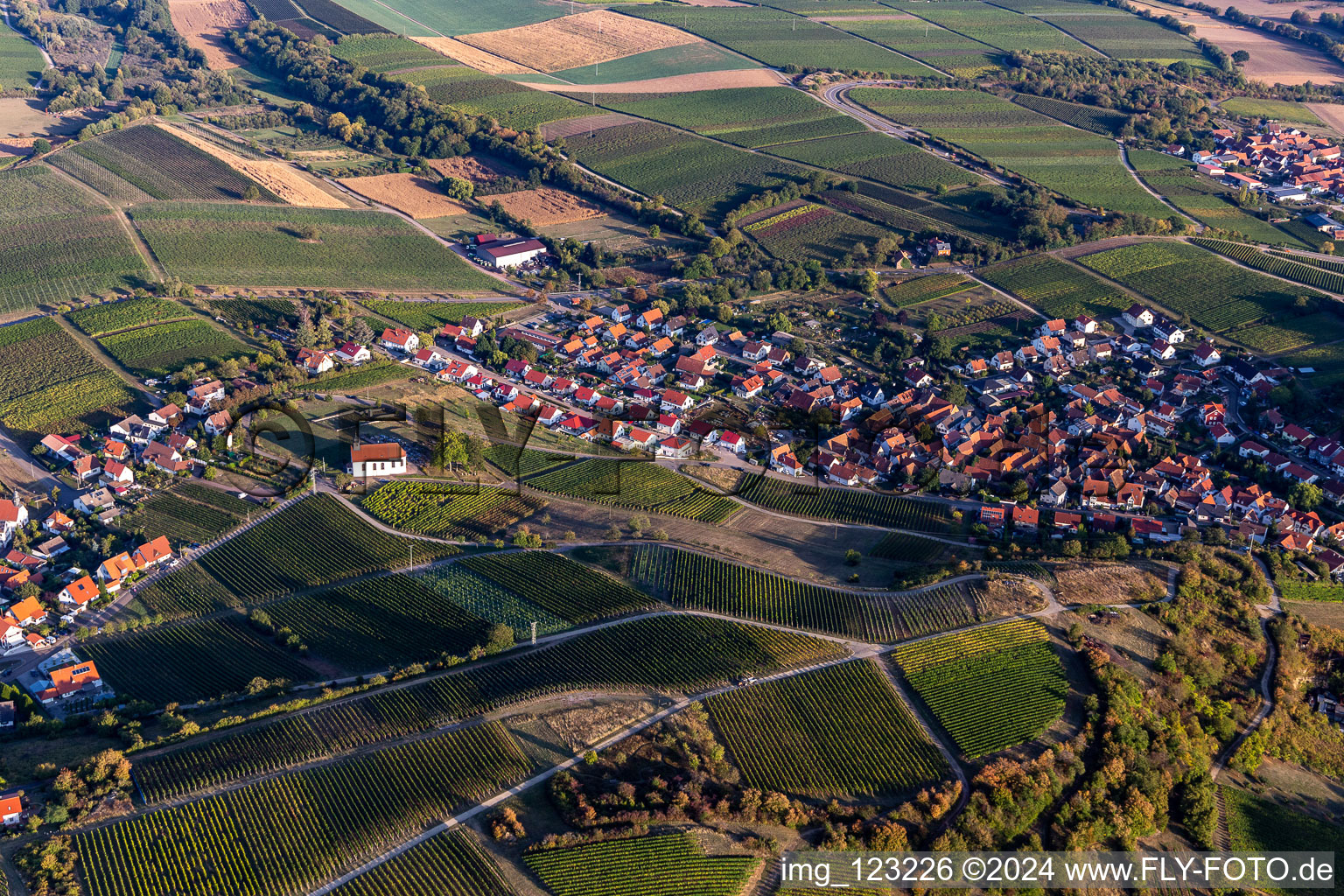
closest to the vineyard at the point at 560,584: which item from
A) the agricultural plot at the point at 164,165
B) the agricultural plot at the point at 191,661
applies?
the agricultural plot at the point at 191,661

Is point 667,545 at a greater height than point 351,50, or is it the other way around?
point 351,50

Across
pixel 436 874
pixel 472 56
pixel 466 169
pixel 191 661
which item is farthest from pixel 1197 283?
pixel 472 56

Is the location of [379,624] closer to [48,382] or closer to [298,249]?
[48,382]

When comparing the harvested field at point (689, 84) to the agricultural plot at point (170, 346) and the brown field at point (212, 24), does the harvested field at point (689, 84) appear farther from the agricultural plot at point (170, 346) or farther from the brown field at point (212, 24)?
the agricultural plot at point (170, 346)

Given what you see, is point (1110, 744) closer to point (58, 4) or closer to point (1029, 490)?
point (1029, 490)

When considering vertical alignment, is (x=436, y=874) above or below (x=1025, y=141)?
below

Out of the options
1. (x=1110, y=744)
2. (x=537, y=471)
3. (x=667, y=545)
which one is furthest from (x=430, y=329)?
(x=1110, y=744)
